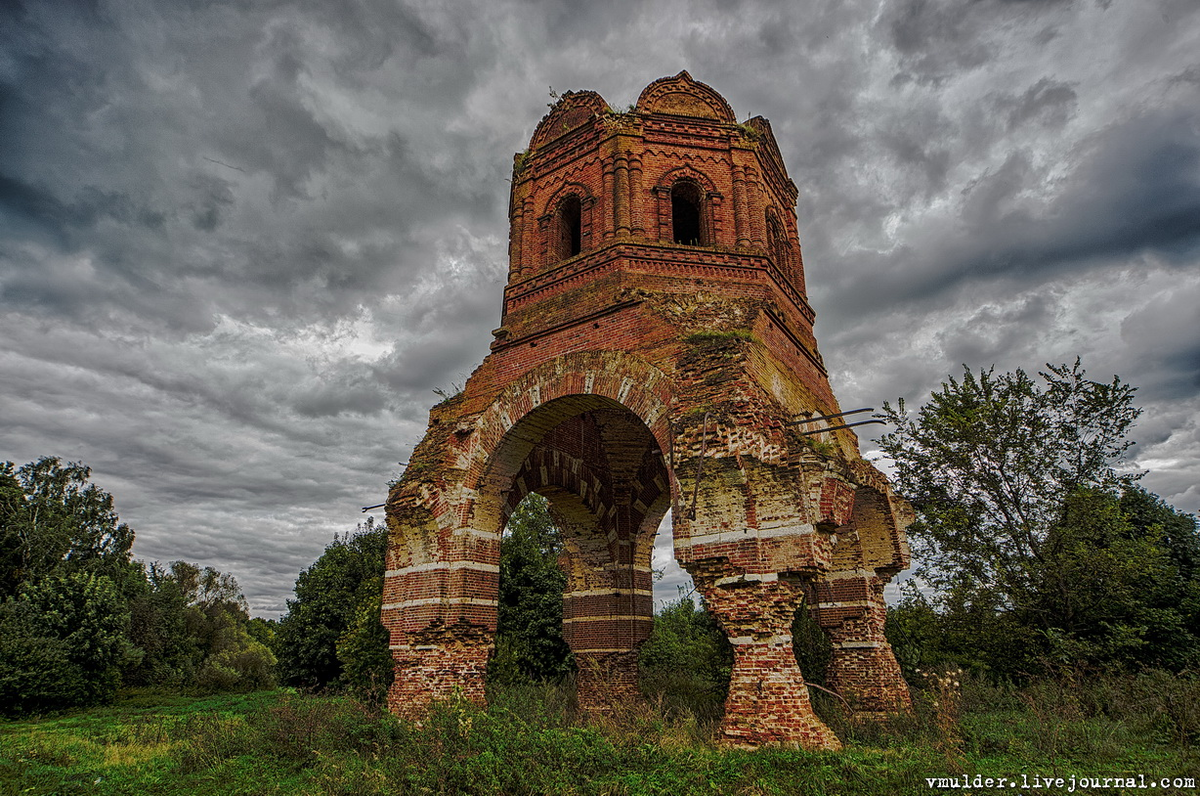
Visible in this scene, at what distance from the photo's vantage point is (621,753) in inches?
280

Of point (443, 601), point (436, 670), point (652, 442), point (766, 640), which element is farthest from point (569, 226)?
point (766, 640)

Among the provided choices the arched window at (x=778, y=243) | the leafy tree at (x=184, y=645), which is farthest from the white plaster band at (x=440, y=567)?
the leafy tree at (x=184, y=645)

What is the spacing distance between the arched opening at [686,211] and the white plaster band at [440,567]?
294 inches

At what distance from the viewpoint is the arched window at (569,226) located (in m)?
13.9

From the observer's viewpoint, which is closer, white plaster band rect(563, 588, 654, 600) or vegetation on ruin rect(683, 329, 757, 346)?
vegetation on ruin rect(683, 329, 757, 346)

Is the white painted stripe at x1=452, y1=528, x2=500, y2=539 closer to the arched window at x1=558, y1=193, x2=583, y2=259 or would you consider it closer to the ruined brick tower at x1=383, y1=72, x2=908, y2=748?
the ruined brick tower at x1=383, y1=72, x2=908, y2=748

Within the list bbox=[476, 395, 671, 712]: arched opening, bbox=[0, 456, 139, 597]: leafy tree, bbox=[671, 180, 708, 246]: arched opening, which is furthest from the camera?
bbox=[0, 456, 139, 597]: leafy tree

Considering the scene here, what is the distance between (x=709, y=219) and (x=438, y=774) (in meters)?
10.4

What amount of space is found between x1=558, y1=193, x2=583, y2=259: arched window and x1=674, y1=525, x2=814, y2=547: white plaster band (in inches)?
276

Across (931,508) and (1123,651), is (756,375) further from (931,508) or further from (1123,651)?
(1123,651)

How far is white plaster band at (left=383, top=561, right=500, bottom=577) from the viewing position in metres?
10.6

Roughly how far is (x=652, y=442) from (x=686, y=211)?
5.20 meters

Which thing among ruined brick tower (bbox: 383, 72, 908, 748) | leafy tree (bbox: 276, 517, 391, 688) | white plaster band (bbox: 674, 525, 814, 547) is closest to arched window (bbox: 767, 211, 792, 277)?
ruined brick tower (bbox: 383, 72, 908, 748)

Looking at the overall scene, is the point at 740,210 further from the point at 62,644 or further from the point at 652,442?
the point at 62,644
